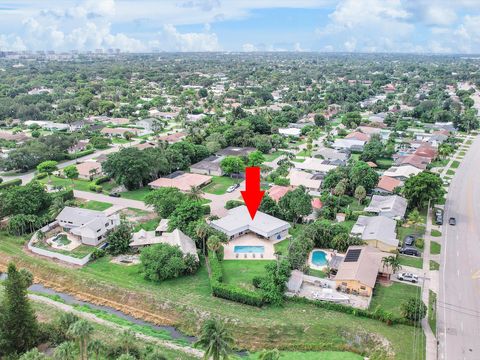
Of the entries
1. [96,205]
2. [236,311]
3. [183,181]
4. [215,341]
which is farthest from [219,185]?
[215,341]

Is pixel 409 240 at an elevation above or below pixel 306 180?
below

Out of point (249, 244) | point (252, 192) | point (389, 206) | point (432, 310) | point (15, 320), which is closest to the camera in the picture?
point (15, 320)

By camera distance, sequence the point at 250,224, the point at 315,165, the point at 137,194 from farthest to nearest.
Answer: the point at 315,165 → the point at 137,194 → the point at 250,224

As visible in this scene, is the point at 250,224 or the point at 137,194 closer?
the point at 250,224

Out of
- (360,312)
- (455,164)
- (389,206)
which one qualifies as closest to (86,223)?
(360,312)

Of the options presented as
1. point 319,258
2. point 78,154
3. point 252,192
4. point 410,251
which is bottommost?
point 319,258

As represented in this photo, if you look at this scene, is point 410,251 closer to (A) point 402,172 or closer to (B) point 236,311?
(B) point 236,311
